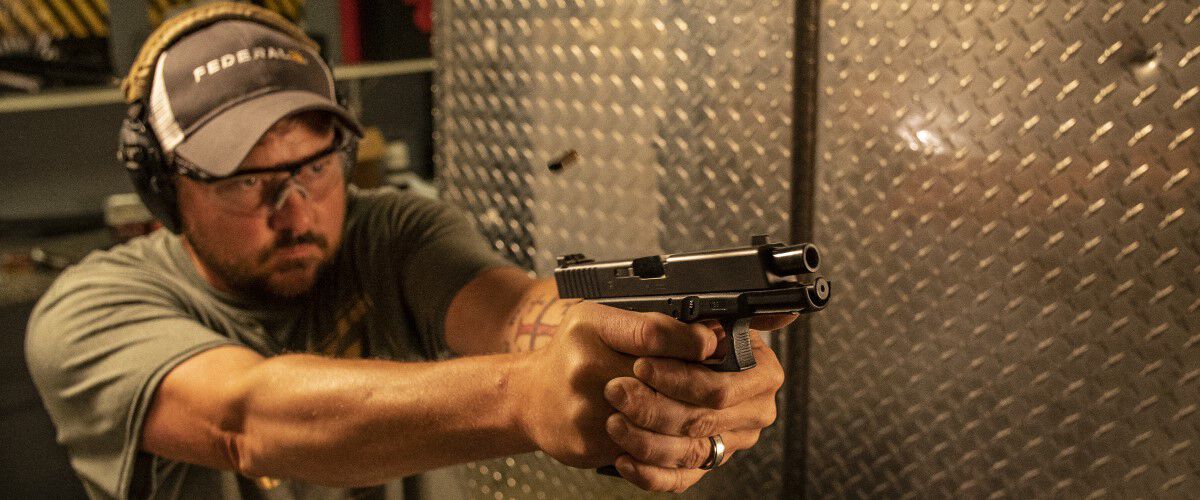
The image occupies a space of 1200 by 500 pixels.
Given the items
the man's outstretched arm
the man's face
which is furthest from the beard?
the man's outstretched arm

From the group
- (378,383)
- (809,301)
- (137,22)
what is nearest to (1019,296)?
(809,301)

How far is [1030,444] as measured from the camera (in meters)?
1.60

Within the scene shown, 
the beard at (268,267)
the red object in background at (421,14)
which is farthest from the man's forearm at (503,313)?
the red object in background at (421,14)

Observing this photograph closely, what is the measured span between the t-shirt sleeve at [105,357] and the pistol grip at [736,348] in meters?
0.88

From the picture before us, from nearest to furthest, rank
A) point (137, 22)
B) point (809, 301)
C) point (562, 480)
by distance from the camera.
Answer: point (809, 301) → point (562, 480) → point (137, 22)

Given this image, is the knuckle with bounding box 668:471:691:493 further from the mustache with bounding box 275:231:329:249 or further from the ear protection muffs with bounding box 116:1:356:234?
the ear protection muffs with bounding box 116:1:356:234

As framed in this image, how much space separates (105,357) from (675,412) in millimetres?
1029

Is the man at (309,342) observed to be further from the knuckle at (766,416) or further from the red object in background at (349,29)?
the red object in background at (349,29)

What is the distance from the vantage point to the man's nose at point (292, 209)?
1.74 metres

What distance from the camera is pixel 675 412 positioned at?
1.11 metres

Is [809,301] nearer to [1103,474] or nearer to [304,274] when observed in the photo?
[1103,474]

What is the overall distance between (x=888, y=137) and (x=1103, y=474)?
66cm

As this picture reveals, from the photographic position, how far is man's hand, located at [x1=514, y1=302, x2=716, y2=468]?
1.08m

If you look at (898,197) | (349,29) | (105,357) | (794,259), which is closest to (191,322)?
(105,357)
